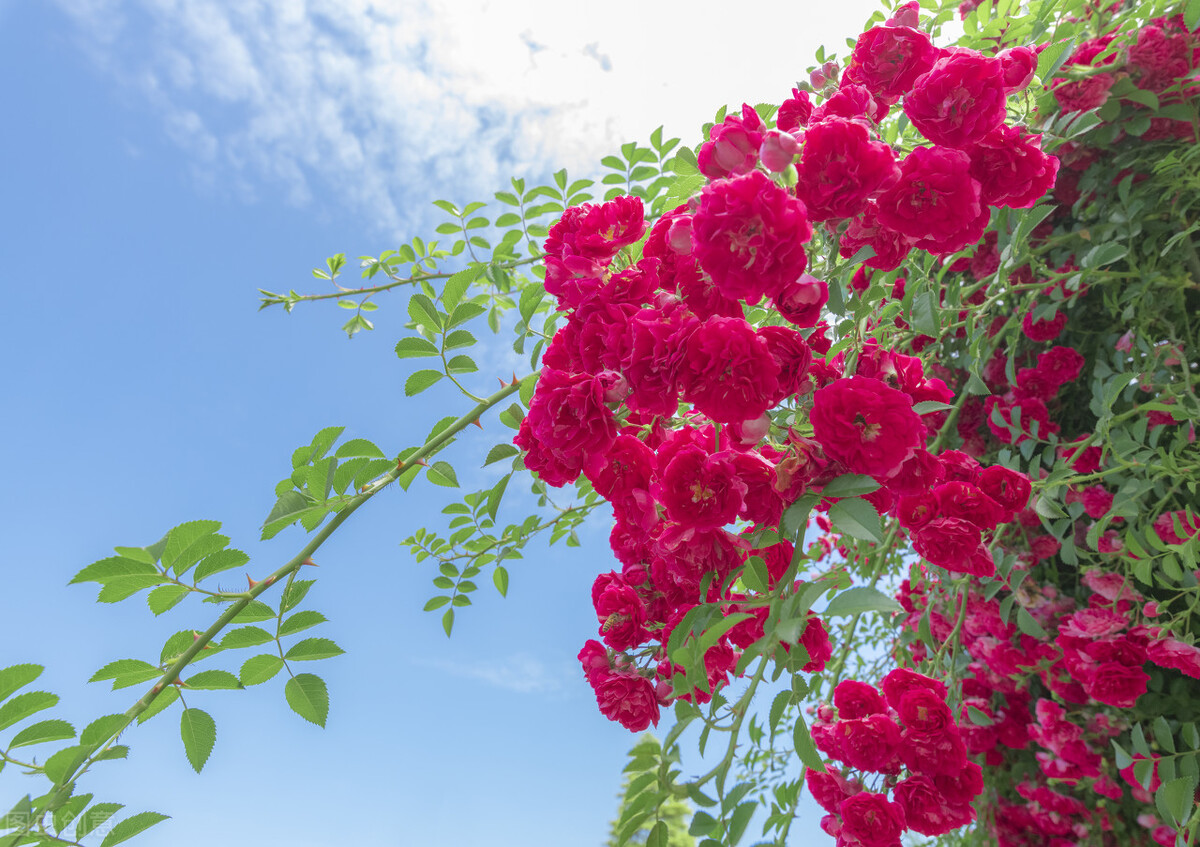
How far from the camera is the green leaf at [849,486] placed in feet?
2.44

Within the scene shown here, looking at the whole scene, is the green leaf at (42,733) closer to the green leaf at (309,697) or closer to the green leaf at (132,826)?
the green leaf at (132,826)

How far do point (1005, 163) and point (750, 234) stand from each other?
0.43 metres

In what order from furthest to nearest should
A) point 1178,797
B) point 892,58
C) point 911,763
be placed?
point 1178,797, point 911,763, point 892,58

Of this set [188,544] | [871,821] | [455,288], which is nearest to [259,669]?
[188,544]

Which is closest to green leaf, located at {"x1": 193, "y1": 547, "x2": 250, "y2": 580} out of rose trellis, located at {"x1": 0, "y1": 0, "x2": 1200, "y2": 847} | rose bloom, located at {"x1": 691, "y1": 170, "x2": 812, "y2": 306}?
rose trellis, located at {"x1": 0, "y1": 0, "x2": 1200, "y2": 847}

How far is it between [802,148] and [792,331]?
22 cm

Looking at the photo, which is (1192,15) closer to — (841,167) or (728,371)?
(841,167)

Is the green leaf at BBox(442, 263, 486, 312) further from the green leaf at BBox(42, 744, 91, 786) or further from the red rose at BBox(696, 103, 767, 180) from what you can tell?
the green leaf at BBox(42, 744, 91, 786)

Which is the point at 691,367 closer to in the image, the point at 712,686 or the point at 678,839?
the point at 712,686

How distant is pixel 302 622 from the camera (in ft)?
2.85

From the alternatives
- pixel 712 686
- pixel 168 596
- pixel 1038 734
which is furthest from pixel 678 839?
pixel 168 596

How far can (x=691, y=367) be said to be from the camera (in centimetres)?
73

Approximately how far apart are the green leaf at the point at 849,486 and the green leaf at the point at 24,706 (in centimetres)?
95

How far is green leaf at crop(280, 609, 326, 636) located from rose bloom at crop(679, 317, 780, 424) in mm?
551
